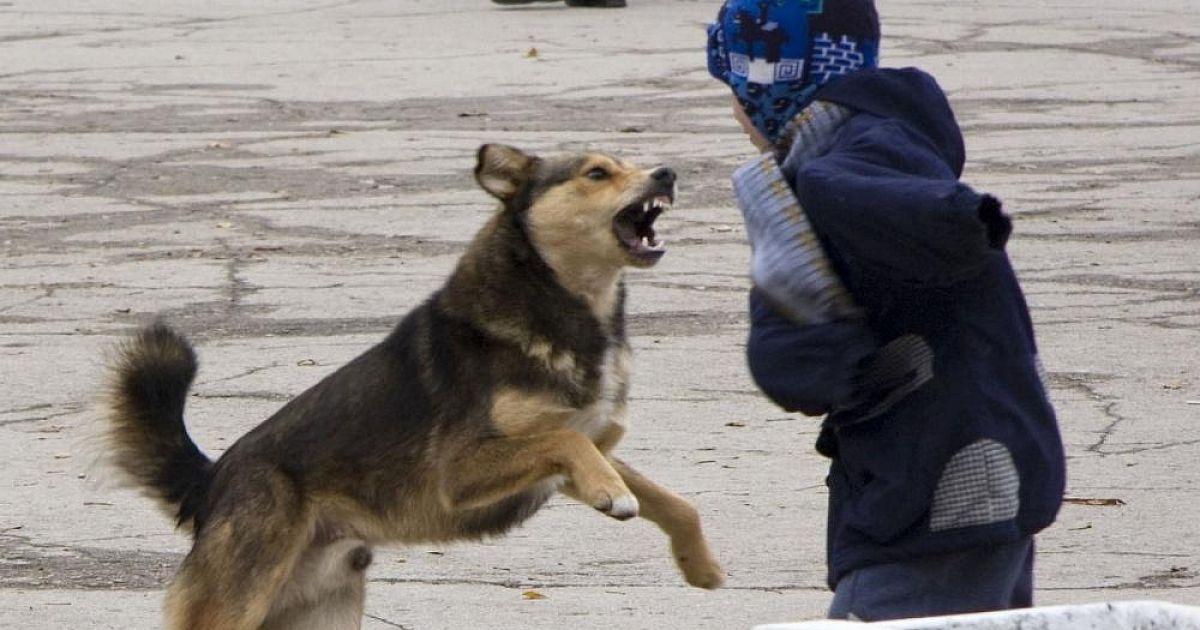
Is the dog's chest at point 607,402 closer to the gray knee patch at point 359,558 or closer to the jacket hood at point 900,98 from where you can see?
the gray knee patch at point 359,558

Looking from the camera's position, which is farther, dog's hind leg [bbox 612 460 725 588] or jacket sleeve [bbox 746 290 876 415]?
dog's hind leg [bbox 612 460 725 588]

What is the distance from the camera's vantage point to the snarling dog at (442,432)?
461 cm

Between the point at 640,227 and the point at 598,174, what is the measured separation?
165 millimetres

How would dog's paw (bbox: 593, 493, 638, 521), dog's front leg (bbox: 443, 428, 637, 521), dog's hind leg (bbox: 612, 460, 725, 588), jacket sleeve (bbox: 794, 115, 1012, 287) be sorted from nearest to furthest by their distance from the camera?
jacket sleeve (bbox: 794, 115, 1012, 287) < dog's paw (bbox: 593, 493, 638, 521) < dog's front leg (bbox: 443, 428, 637, 521) < dog's hind leg (bbox: 612, 460, 725, 588)

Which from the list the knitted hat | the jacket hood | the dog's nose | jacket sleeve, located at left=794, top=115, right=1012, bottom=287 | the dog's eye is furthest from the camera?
the dog's eye

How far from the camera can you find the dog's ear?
16.6ft

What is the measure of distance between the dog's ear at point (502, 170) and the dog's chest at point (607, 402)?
51 cm

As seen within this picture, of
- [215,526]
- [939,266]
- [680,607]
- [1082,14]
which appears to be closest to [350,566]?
[215,526]

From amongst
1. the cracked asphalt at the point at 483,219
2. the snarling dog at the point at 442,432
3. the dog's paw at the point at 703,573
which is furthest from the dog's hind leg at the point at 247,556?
the dog's paw at the point at 703,573

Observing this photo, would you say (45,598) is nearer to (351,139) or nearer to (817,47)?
(817,47)

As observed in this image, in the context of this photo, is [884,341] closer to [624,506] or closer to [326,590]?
[624,506]

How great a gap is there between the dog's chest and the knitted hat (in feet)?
4.51

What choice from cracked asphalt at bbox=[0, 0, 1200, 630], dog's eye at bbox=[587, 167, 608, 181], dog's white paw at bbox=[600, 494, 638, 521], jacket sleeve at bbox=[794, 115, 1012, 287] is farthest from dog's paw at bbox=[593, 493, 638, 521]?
jacket sleeve at bbox=[794, 115, 1012, 287]

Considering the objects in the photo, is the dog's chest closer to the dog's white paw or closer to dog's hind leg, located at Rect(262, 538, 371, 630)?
the dog's white paw
